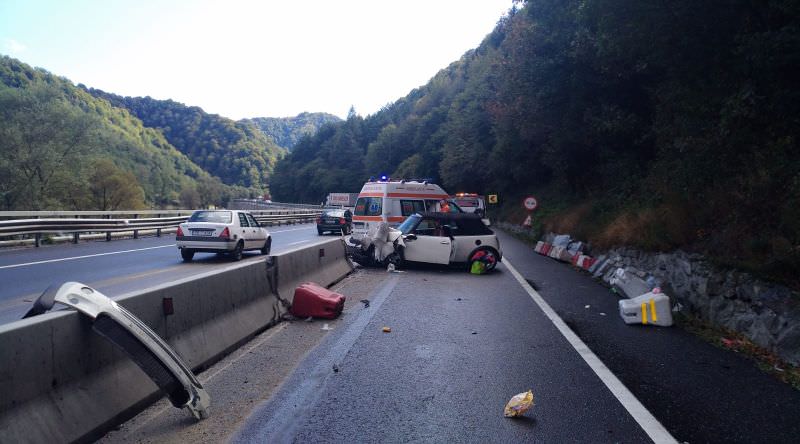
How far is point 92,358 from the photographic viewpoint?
12.7ft

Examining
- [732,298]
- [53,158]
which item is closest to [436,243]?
[732,298]

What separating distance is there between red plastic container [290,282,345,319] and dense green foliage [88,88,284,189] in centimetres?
14266

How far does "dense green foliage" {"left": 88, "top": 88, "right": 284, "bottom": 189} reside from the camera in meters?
145

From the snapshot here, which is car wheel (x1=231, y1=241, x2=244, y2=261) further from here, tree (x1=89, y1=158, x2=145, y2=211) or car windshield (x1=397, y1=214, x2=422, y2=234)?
tree (x1=89, y1=158, x2=145, y2=211)

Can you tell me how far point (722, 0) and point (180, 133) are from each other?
15708 cm

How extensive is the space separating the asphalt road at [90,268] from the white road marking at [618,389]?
785cm

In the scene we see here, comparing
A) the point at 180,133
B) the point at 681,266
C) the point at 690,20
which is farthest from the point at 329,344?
the point at 180,133

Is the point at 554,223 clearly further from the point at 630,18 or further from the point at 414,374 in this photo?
the point at 414,374

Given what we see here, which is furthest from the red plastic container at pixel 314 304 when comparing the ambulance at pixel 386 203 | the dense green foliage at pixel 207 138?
the dense green foliage at pixel 207 138

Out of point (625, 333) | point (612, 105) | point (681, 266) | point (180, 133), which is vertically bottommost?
point (625, 333)

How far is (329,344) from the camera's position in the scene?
6.60 m

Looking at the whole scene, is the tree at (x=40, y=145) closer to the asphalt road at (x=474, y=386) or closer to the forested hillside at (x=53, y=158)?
the forested hillside at (x=53, y=158)

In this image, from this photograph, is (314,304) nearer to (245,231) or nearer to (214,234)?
(214,234)

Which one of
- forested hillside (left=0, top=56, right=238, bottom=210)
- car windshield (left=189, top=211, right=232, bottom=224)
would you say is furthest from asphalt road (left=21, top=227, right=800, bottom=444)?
forested hillside (left=0, top=56, right=238, bottom=210)
